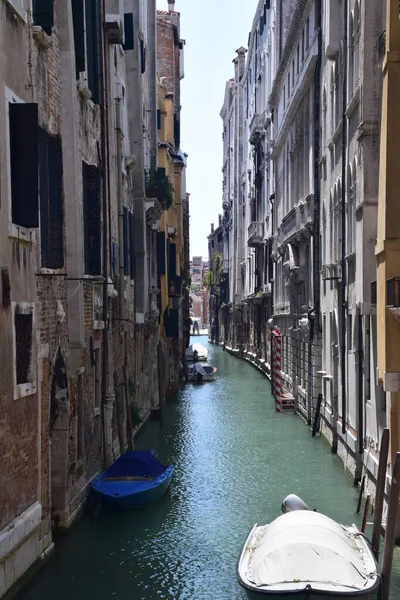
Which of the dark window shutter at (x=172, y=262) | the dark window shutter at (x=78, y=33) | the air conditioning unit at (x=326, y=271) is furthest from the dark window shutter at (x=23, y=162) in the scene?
the dark window shutter at (x=172, y=262)

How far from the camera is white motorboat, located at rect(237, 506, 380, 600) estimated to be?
330 inches

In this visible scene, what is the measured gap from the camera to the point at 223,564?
1126 cm

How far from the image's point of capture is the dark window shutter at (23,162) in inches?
362

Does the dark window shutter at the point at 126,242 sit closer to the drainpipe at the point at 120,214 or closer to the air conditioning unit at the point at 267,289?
the drainpipe at the point at 120,214

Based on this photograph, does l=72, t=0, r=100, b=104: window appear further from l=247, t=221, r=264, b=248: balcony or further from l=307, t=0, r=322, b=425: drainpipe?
l=247, t=221, r=264, b=248: balcony

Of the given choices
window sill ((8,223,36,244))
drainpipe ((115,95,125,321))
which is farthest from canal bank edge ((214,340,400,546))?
window sill ((8,223,36,244))

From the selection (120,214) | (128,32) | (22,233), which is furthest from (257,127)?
(22,233)

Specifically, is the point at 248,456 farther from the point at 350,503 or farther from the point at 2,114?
the point at 2,114

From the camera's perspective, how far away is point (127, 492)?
43.6ft

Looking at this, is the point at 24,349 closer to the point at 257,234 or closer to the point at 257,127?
the point at 257,234

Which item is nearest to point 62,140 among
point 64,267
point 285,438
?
point 64,267

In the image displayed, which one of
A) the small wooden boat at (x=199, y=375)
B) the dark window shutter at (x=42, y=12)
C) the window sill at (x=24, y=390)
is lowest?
the small wooden boat at (x=199, y=375)

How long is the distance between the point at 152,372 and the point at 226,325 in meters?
42.5

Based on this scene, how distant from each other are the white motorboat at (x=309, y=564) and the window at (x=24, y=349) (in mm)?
3234
